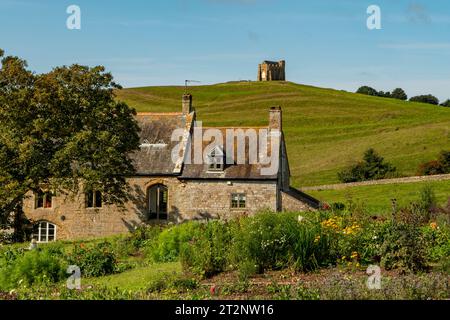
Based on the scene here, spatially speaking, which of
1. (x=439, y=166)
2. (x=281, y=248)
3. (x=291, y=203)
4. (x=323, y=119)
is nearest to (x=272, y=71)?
(x=323, y=119)

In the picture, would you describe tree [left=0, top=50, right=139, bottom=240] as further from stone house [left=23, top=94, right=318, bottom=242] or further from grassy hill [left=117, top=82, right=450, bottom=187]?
grassy hill [left=117, top=82, right=450, bottom=187]

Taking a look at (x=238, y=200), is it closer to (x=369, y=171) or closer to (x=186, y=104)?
(x=186, y=104)

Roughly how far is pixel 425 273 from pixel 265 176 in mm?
24094

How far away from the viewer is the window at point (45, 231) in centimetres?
4378

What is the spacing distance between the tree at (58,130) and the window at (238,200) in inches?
284

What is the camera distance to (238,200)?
43094 mm

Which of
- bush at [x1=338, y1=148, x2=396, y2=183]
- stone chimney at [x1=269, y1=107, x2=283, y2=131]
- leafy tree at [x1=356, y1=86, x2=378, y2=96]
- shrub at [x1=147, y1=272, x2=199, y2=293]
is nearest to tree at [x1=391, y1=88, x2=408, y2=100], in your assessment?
leafy tree at [x1=356, y1=86, x2=378, y2=96]

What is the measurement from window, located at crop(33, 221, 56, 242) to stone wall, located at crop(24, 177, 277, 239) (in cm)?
27

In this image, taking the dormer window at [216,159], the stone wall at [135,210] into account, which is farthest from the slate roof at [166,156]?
the stone wall at [135,210]

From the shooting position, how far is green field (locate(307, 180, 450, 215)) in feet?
176

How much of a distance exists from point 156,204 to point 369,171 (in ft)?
92.1

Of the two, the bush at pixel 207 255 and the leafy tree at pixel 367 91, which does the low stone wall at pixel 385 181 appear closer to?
the bush at pixel 207 255

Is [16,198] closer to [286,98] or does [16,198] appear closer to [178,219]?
[178,219]
